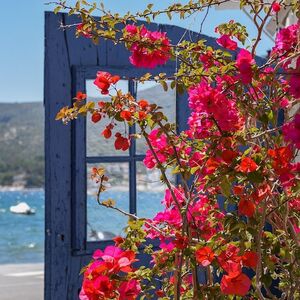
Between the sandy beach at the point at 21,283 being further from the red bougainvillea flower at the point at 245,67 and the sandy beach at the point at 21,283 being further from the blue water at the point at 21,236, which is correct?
the blue water at the point at 21,236

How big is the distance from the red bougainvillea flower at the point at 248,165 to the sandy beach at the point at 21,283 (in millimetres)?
4818

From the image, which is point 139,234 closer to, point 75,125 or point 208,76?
point 208,76

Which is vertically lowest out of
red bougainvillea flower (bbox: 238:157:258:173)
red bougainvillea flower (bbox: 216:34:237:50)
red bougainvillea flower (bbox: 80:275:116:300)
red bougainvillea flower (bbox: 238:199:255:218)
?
red bougainvillea flower (bbox: 80:275:116:300)

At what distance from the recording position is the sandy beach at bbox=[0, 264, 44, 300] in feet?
21.1

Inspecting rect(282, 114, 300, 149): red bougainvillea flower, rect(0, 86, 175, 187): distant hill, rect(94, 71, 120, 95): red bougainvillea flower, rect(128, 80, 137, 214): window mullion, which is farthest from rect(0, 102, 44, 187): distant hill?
rect(282, 114, 300, 149): red bougainvillea flower

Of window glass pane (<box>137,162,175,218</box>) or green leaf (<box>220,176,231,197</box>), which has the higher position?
green leaf (<box>220,176,231,197</box>)

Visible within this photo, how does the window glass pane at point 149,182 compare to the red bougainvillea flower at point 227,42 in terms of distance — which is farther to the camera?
the window glass pane at point 149,182

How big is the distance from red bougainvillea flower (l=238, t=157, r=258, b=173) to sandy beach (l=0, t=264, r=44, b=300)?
15.8 ft

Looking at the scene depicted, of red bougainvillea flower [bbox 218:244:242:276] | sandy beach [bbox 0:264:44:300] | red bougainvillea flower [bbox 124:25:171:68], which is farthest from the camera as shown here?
sandy beach [bbox 0:264:44:300]

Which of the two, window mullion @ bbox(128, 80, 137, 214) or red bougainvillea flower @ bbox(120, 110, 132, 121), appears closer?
red bougainvillea flower @ bbox(120, 110, 132, 121)

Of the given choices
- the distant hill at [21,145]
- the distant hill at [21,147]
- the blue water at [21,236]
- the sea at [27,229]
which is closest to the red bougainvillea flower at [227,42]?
the sea at [27,229]

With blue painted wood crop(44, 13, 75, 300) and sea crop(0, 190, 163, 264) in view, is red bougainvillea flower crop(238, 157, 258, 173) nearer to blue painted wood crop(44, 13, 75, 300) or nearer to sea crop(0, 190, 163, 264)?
blue painted wood crop(44, 13, 75, 300)

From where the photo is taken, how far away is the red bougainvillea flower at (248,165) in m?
1.68

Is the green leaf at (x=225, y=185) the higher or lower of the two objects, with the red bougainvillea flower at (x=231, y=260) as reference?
higher
